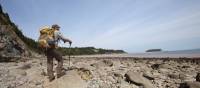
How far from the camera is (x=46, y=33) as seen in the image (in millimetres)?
9148

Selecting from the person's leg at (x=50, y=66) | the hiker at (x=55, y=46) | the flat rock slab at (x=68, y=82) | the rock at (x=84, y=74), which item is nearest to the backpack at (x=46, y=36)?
the hiker at (x=55, y=46)

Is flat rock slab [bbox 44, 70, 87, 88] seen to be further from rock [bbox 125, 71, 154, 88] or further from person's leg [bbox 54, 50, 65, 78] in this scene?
rock [bbox 125, 71, 154, 88]

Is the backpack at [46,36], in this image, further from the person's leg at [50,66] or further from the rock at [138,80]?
the rock at [138,80]

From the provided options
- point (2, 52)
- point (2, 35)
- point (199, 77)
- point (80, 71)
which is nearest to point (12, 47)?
point (2, 35)

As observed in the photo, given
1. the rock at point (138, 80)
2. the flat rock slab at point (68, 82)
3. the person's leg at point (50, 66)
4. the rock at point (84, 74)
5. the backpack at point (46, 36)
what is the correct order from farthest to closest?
the rock at point (84, 74), the person's leg at point (50, 66), the rock at point (138, 80), the backpack at point (46, 36), the flat rock slab at point (68, 82)

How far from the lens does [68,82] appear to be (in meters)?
8.55

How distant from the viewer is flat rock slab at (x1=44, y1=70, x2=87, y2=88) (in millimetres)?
8312

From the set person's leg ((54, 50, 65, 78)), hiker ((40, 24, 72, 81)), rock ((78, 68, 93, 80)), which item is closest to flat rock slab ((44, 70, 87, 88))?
person's leg ((54, 50, 65, 78))

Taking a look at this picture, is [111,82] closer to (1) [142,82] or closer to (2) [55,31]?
(1) [142,82]

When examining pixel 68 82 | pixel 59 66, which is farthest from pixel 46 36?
pixel 68 82

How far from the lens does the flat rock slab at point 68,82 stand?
327 inches

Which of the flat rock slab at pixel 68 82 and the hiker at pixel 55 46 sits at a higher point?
the hiker at pixel 55 46

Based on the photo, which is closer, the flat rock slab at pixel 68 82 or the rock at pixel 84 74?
the flat rock slab at pixel 68 82

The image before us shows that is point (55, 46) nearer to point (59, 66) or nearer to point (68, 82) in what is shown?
point (59, 66)
